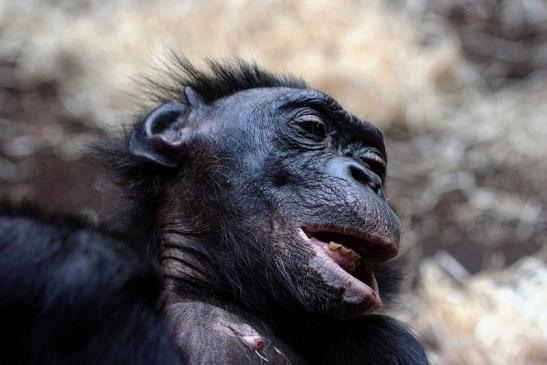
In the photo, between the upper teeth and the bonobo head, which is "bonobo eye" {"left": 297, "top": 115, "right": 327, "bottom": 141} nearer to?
the bonobo head

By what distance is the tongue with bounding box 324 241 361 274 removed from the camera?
266 cm

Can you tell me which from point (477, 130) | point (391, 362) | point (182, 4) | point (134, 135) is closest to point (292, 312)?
point (391, 362)

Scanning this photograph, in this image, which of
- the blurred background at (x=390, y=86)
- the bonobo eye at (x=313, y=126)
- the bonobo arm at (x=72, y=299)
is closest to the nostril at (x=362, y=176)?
the bonobo eye at (x=313, y=126)

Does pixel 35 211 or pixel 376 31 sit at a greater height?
pixel 35 211

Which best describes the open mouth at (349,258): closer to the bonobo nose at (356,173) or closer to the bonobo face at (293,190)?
the bonobo face at (293,190)

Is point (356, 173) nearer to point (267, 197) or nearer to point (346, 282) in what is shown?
point (267, 197)

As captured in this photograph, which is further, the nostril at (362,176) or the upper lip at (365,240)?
the nostril at (362,176)

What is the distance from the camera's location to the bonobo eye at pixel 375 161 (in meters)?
3.06

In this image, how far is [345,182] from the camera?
2.75 m

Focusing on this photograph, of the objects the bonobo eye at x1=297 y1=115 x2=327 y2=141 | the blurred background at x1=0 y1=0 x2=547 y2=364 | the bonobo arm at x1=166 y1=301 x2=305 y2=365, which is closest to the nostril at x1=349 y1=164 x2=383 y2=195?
the bonobo eye at x1=297 y1=115 x2=327 y2=141

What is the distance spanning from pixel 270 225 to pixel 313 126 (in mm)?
409

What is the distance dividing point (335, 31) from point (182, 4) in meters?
1.23

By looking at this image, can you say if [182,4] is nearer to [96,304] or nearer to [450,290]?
[450,290]

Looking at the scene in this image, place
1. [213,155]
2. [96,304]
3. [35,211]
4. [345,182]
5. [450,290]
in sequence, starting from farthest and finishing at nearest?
1. [450,290]
2. [213,155]
3. [345,182]
4. [35,211]
5. [96,304]
